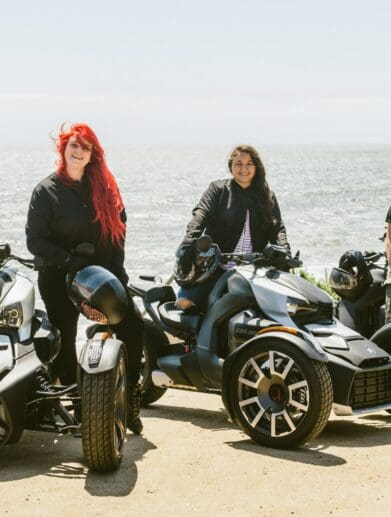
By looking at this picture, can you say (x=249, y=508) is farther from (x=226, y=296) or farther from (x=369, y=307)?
(x=369, y=307)

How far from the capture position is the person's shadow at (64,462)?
579cm

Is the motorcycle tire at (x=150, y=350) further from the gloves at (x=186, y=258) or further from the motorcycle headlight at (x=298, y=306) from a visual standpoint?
the motorcycle headlight at (x=298, y=306)

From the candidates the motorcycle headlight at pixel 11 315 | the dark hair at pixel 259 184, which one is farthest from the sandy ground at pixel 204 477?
the dark hair at pixel 259 184

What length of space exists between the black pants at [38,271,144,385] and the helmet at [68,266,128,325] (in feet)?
1.96

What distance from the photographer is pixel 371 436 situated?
732 cm

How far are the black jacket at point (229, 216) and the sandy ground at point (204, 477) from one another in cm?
154

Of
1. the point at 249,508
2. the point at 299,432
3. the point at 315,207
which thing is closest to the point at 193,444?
the point at 299,432

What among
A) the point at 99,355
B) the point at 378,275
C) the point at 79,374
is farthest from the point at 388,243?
the point at 79,374

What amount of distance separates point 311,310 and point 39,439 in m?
2.03

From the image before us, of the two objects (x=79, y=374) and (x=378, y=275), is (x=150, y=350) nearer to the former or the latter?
(x=378, y=275)

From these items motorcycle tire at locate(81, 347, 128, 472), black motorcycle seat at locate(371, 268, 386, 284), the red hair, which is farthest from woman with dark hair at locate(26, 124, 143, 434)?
black motorcycle seat at locate(371, 268, 386, 284)

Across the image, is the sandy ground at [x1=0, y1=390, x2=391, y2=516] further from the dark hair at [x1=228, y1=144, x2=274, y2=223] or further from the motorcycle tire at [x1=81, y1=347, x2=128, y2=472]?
the dark hair at [x1=228, y1=144, x2=274, y2=223]

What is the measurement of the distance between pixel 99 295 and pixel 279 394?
4.98 feet

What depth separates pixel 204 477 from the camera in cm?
601
